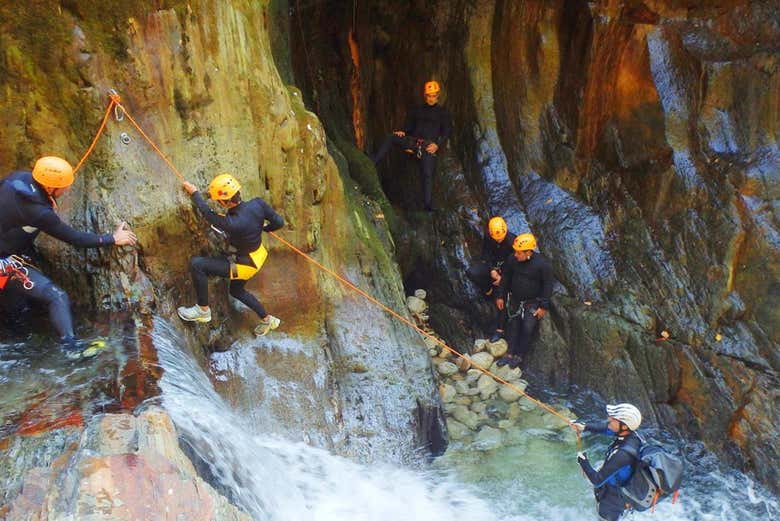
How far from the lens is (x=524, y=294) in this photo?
9.12 m

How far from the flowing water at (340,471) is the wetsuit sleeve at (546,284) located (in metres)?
1.48

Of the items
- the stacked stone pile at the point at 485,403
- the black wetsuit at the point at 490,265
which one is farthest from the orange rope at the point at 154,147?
the black wetsuit at the point at 490,265

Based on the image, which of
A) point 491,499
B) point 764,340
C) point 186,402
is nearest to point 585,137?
point 764,340

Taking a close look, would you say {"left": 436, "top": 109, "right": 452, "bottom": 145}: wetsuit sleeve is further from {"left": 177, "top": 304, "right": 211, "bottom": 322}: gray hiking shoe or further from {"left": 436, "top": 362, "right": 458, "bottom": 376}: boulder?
{"left": 177, "top": 304, "right": 211, "bottom": 322}: gray hiking shoe

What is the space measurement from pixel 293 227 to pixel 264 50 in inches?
78.9

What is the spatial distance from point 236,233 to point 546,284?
15.2ft

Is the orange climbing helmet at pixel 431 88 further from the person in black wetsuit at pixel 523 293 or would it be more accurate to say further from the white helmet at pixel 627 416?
the white helmet at pixel 627 416

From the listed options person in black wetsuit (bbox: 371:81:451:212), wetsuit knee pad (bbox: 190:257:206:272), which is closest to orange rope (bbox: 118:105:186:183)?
wetsuit knee pad (bbox: 190:257:206:272)

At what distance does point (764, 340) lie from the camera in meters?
8.09

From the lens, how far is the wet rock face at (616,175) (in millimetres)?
8312

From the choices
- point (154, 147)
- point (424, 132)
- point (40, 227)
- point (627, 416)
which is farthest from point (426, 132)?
point (40, 227)

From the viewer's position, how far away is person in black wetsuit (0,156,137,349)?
5211 millimetres

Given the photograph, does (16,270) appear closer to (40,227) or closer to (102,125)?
(40,227)

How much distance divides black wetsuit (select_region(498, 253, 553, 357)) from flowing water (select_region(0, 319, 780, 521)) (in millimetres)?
1202
